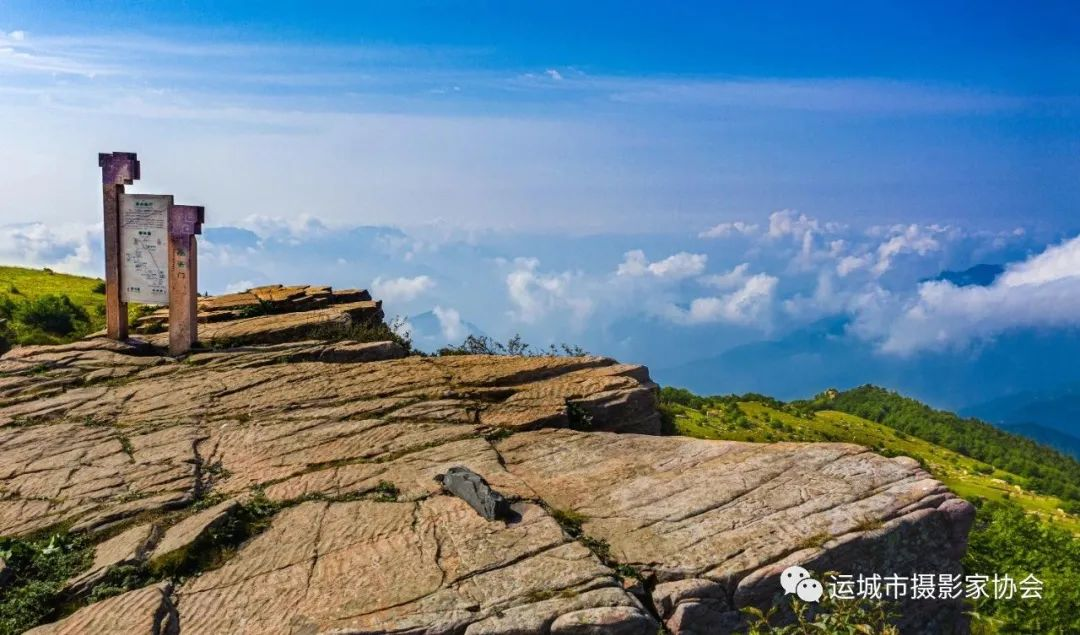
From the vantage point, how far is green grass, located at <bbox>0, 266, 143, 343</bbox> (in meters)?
26.6

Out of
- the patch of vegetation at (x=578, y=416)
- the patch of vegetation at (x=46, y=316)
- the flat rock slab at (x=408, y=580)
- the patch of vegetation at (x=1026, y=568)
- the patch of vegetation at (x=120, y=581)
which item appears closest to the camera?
the flat rock slab at (x=408, y=580)

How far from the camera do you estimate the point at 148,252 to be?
23219mm

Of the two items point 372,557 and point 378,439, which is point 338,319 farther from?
point 372,557

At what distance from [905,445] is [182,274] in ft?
231

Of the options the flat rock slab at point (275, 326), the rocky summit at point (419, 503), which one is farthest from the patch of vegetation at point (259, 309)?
A: the rocky summit at point (419, 503)

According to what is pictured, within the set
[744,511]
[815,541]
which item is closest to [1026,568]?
[815,541]

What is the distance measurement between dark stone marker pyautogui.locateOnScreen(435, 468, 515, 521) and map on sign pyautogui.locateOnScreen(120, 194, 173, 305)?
12.7 meters

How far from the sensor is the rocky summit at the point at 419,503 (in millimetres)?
11430

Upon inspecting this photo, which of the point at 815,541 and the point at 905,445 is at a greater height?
the point at 905,445

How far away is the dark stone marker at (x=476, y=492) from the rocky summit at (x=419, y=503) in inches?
6.8

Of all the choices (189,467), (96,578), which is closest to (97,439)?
(189,467)

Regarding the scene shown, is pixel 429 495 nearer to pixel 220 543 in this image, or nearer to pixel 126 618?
pixel 220 543

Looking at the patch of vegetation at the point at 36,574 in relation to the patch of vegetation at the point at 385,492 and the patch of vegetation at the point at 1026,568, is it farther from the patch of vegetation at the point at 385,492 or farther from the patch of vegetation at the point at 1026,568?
the patch of vegetation at the point at 1026,568

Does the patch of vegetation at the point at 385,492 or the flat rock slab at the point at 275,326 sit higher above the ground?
the flat rock slab at the point at 275,326
